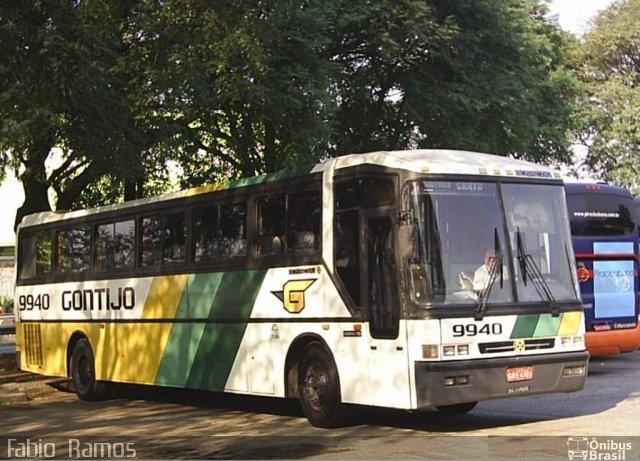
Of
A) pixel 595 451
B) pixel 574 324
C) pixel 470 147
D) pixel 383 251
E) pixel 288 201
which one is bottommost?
pixel 595 451

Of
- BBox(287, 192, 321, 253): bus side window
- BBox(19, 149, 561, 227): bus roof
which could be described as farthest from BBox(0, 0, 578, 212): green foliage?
BBox(19, 149, 561, 227): bus roof

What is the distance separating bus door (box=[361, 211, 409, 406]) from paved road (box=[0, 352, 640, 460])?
1.93 feet

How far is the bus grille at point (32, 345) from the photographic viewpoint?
18.3 metres

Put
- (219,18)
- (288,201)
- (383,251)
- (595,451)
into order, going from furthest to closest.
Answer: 1. (219,18)
2. (288,201)
3. (383,251)
4. (595,451)

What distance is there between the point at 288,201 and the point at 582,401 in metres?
4.63

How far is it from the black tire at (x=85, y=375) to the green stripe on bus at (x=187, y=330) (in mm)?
2281

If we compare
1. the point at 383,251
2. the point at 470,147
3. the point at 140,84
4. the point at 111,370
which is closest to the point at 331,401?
the point at 383,251

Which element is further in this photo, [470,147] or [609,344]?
[470,147]

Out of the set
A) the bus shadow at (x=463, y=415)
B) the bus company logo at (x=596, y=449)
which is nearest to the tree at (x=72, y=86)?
the bus shadow at (x=463, y=415)

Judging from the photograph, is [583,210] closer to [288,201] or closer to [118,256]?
[288,201]

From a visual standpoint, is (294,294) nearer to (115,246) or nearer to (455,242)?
(455,242)

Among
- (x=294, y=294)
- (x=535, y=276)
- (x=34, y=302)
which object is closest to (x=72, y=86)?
(x=294, y=294)

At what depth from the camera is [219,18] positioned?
14.4m

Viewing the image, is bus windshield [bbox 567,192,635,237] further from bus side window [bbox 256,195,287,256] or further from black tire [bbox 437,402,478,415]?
bus side window [bbox 256,195,287,256]
